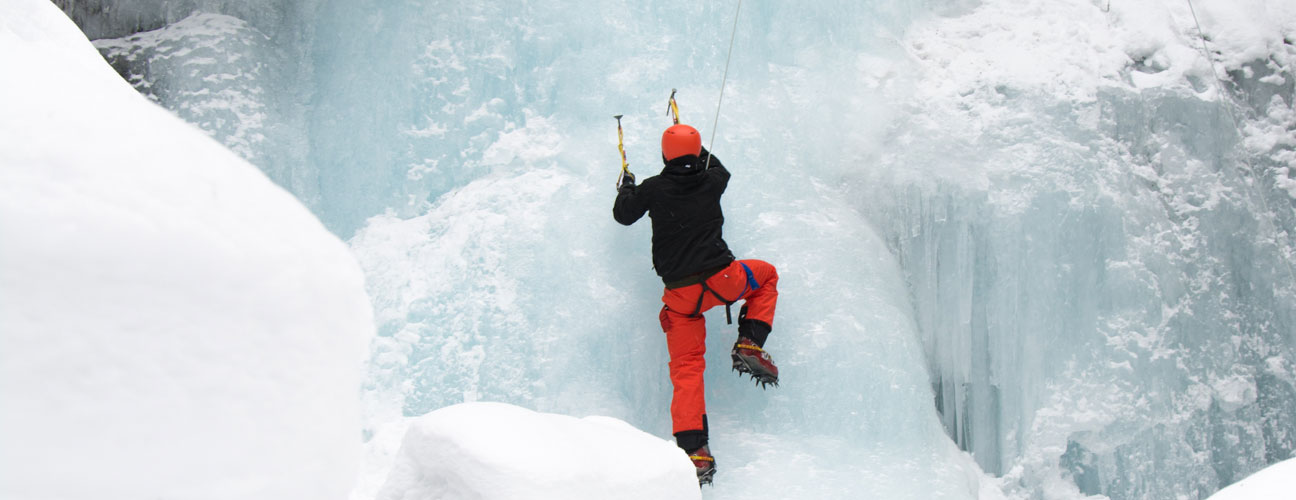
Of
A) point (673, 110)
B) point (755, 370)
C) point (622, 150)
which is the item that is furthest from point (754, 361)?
point (673, 110)

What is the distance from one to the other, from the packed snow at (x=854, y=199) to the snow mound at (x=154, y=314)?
7.03 feet

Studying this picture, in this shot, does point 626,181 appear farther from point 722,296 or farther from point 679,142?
point 722,296

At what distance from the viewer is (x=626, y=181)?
3.42m

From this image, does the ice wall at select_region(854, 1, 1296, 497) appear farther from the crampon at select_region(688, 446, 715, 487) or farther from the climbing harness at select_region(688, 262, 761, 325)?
the crampon at select_region(688, 446, 715, 487)

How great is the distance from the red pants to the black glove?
388mm

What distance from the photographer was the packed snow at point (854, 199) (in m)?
3.50

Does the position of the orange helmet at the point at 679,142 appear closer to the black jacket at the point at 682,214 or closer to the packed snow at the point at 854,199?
the black jacket at the point at 682,214

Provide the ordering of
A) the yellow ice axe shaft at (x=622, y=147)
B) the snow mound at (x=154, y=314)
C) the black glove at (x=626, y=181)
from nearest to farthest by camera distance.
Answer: the snow mound at (x=154, y=314)
the black glove at (x=626, y=181)
the yellow ice axe shaft at (x=622, y=147)

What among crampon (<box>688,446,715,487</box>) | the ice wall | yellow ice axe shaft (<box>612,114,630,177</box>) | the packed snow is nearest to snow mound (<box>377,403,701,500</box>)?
crampon (<box>688,446,715,487</box>)

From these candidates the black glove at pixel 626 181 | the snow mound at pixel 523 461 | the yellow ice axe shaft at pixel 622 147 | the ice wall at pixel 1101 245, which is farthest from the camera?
the ice wall at pixel 1101 245

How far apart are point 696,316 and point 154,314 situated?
232 centimetres

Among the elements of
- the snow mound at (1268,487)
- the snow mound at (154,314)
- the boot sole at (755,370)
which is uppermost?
the snow mound at (154,314)

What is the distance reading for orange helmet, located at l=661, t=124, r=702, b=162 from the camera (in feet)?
10.6

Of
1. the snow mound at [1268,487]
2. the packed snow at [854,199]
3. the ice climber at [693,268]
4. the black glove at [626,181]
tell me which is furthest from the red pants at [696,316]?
the snow mound at [1268,487]
